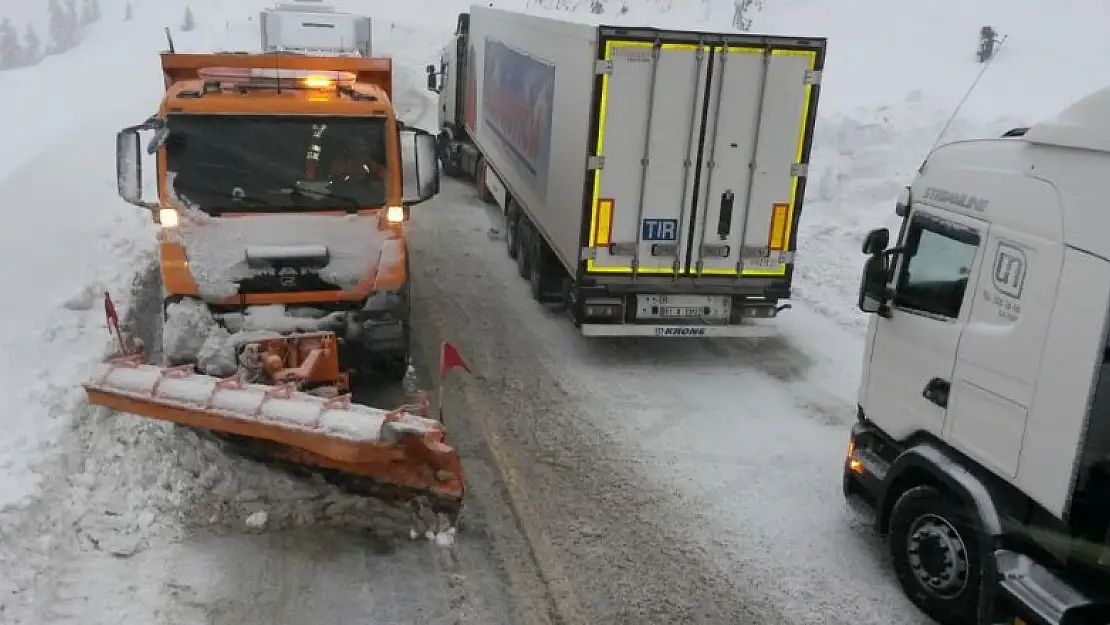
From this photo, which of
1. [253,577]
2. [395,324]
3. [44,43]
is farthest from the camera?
[44,43]

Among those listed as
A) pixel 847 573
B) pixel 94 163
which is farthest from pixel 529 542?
pixel 94 163

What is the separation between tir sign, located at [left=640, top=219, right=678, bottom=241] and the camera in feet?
30.8

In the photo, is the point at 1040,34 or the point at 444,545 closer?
the point at 444,545

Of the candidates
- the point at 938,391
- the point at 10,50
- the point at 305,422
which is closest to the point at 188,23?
the point at 10,50

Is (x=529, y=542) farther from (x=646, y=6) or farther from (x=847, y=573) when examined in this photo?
(x=646, y=6)

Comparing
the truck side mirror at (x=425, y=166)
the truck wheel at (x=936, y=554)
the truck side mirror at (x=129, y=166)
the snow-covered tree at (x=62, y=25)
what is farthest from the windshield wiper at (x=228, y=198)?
the snow-covered tree at (x=62, y=25)

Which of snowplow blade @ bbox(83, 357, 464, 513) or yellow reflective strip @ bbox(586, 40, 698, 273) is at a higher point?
yellow reflective strip @ bbox(586, 40, 698, 273)

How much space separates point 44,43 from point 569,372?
337 feet

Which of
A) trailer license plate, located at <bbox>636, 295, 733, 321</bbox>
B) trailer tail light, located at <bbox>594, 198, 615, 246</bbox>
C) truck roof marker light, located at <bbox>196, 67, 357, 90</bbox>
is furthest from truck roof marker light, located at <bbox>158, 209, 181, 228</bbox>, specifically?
trailer license plate, located at <bbox>636, 295, 733, 321</bbox>

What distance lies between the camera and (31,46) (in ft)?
284

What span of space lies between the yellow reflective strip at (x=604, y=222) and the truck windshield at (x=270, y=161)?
245 cm

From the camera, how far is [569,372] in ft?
31.1

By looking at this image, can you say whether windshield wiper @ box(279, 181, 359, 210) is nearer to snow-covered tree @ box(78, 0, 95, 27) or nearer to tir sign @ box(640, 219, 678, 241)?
tir sign @ box(640, 219, 678, 241)

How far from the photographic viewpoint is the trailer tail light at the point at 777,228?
9516 mm
